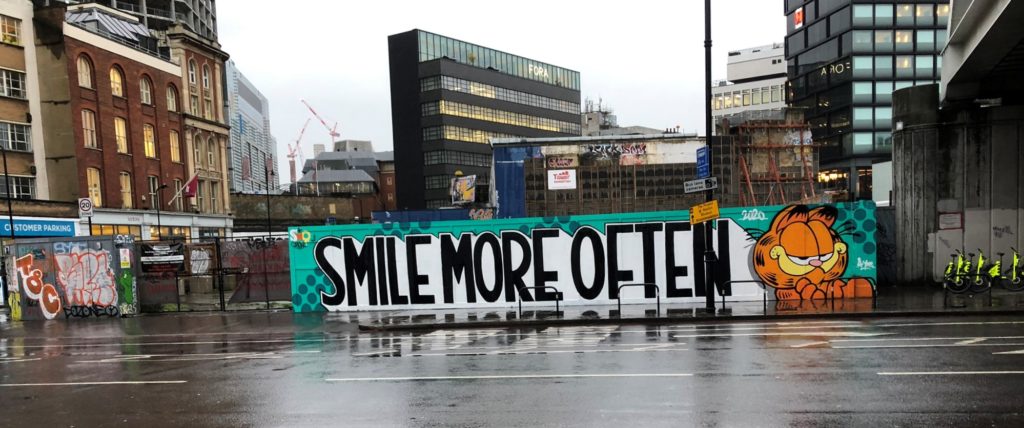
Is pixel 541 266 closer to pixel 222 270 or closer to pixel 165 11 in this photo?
pixel 222 270

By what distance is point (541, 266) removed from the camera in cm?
1658

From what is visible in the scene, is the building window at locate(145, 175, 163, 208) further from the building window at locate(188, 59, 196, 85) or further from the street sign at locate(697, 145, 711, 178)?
the street sign at locate(697, 145, 711, 178)

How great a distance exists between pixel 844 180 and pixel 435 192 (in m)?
60.0

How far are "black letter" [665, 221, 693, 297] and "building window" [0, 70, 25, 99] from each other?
40.5m

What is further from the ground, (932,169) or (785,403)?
(932,169)

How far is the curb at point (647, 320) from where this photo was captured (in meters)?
13.0

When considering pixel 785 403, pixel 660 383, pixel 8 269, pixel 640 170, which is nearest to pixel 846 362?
pixel 785 403

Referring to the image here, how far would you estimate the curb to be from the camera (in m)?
13.0

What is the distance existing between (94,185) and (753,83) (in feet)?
401

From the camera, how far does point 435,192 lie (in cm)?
9162

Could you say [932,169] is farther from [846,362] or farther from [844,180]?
[844,180]

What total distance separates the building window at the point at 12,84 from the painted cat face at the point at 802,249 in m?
43.2

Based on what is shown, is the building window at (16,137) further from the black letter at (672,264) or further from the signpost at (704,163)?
the signpost at (704,163)

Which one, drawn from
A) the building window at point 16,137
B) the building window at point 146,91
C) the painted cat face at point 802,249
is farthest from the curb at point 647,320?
the building window at point 146,91
